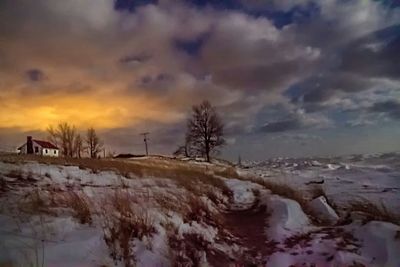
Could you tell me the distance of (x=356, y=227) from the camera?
528cm

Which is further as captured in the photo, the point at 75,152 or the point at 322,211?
the point at 75,152

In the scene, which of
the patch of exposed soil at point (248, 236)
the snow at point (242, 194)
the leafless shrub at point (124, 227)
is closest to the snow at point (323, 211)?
the patch of exposed soil at point (248, 236)

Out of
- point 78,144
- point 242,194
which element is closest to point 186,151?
point 78,144

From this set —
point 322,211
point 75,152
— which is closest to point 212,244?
point 322,211

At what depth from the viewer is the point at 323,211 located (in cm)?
727

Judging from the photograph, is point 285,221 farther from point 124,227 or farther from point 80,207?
point 80,207

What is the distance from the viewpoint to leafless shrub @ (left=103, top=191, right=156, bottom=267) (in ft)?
12.2

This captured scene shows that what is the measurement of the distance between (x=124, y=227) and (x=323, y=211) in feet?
14.0

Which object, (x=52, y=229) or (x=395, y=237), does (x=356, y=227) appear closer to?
(x=395, y=237)

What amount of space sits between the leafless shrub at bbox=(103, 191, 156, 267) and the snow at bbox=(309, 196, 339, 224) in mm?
3349

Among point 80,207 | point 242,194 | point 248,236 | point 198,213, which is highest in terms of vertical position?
point 80,207

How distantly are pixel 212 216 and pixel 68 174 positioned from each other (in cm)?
352

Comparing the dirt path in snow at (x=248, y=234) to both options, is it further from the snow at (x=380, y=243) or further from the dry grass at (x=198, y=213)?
the snow at (x=380, y=243)

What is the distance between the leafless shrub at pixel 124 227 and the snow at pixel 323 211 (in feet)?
11.0
